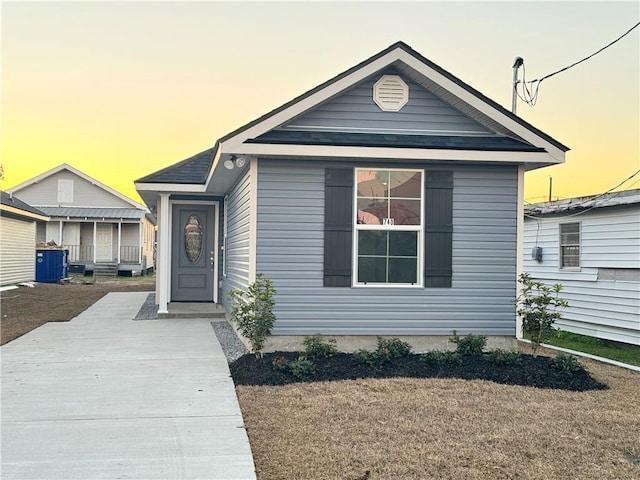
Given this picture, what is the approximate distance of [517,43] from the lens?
14.4 m

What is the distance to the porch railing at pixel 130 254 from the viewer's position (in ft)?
109

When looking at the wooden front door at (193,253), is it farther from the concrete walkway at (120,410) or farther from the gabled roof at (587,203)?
the gabled roof at (587,203)

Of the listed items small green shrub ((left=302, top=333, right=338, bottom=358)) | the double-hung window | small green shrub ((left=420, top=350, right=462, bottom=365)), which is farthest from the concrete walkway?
small green shrub ((left=420, top=350, right=462, bottom=365))

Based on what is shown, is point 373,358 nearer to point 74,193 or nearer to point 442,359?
point 442,359

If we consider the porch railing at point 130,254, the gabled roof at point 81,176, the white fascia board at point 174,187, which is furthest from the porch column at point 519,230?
the gabled roof at point 81,176

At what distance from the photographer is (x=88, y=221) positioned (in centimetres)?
3231

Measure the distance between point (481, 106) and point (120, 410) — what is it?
608cm

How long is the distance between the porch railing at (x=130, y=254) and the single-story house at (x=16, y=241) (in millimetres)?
7622

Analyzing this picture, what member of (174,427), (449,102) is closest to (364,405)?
(174,427)

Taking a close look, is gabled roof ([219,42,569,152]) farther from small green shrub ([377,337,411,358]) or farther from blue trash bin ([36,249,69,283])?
blue trash bin ([36,249,69,283])

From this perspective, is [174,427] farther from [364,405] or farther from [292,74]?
[292,74]

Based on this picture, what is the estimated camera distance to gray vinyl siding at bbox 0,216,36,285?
21523 millimetres

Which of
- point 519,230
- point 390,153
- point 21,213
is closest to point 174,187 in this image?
point 390,153

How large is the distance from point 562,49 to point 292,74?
6.16 m
